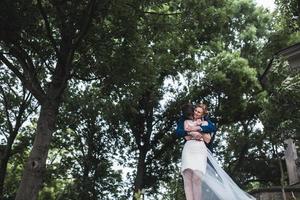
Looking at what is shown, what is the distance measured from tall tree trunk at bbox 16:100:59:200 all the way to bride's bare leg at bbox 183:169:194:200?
597 cm

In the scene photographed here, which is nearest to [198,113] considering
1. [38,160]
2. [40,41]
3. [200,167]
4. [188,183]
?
[200,167]

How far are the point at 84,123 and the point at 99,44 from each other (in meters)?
17.5

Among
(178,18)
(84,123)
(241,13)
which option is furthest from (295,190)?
(84,123)

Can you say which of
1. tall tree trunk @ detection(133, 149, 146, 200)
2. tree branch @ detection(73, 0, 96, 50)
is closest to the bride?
tree branch @ detection(73, 0, 96, 50)

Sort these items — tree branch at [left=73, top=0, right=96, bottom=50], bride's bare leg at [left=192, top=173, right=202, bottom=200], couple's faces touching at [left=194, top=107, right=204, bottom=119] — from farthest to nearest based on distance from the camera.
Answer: tree branch at [left=73, top=0, right=96, bottom=50]
couple's faces touching at [left=194, top=107, right=204, bottom=119]
bride's bare leg at [left=192, top=173, right=202, bottom=200]

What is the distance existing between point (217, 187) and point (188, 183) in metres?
0.45

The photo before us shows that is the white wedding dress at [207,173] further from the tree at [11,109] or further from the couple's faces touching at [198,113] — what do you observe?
the tree at [11,109]

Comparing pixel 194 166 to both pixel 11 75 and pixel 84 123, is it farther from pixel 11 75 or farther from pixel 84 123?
pixel 84 123

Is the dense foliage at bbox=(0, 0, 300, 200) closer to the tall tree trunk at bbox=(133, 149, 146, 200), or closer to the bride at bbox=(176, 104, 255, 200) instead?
the tall tree trunk at bbox=(133, 149, 146, 200)

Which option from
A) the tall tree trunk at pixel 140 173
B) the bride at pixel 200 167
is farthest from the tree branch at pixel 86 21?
the tall tree trunk at pixel 140 173

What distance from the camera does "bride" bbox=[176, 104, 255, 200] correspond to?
666 cm

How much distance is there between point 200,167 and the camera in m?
6.75

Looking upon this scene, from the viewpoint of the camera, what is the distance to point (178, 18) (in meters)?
15.9

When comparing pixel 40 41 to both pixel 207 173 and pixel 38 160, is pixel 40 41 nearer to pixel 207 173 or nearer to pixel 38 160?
pixel 38 160
